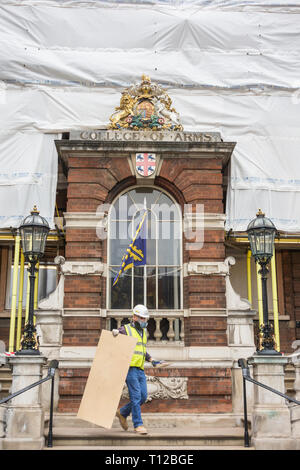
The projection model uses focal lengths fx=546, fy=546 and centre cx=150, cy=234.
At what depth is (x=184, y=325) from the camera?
11.1m

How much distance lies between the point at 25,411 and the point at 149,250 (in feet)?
14.6

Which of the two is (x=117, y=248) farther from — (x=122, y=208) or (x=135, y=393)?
(x=135, y=393)

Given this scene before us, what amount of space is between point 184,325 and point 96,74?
23.2 feet

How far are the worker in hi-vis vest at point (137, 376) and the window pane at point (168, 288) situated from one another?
9.04ft

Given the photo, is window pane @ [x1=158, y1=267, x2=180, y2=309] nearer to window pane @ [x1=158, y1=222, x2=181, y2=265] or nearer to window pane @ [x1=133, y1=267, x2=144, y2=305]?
window pane @ [x1=158, y1=222, x2=181, y2=265]

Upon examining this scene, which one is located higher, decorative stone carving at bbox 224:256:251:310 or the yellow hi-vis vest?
decorative stone carving at bbox 224:256:251:310

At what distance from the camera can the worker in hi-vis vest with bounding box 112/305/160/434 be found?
8.17 metres

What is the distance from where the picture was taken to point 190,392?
10.5 metres

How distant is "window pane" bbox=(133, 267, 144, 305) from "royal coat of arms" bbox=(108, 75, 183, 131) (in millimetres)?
3202

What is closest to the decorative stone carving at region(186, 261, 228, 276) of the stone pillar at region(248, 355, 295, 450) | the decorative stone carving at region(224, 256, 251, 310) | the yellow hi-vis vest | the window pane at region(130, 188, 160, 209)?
the decorative stone carving at region(224, 256, 251, 310)

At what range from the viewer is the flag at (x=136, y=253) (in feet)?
36.9

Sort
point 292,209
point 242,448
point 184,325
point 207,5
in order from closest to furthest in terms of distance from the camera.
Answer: point 242,448 → point 184,325 → point 292,209 → point 207,5
